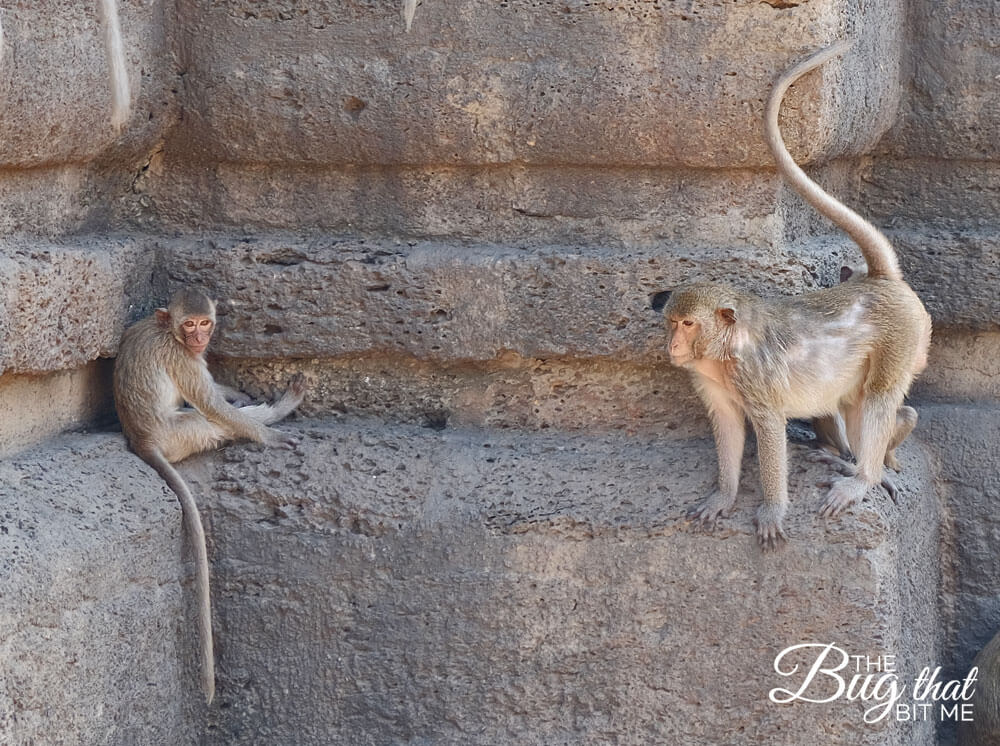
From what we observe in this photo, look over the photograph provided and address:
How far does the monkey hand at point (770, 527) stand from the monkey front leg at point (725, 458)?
112mm

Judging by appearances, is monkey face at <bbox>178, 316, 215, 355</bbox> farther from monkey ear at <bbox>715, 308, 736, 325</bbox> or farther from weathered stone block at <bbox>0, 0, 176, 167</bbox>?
monkey ear at <bbox>715, 308, 736, 325</bbox>

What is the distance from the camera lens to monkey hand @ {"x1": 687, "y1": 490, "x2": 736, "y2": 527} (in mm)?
4371

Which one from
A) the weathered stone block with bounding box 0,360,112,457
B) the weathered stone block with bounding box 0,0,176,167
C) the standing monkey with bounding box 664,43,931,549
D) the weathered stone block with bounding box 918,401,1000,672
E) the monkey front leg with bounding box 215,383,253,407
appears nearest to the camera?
the weathered stone block with bounding box 0,0,176,167

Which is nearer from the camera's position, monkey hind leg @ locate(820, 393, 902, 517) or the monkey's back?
monkey hind leg @ locate(820, 393, 902, 517)

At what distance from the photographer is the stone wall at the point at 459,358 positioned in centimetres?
438

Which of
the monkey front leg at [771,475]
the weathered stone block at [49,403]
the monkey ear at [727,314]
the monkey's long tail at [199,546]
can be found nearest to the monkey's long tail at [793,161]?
the monkey ear at [727,314]

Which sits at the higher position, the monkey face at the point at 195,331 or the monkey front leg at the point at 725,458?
the monkey face at the point at 195,331

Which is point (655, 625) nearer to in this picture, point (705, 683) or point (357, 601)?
point (705, 683)

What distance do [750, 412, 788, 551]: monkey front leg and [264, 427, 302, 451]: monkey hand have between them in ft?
4.95

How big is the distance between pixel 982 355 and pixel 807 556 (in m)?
1.37

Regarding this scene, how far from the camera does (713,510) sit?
4375 mm

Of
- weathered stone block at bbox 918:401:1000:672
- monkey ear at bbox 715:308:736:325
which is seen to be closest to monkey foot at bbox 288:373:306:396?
monkey ear at bbox 715:308:736:325

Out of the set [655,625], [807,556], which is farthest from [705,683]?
[807,556]

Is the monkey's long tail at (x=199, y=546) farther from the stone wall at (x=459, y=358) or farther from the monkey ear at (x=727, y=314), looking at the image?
the monkey ear at (x=727, y=314)
